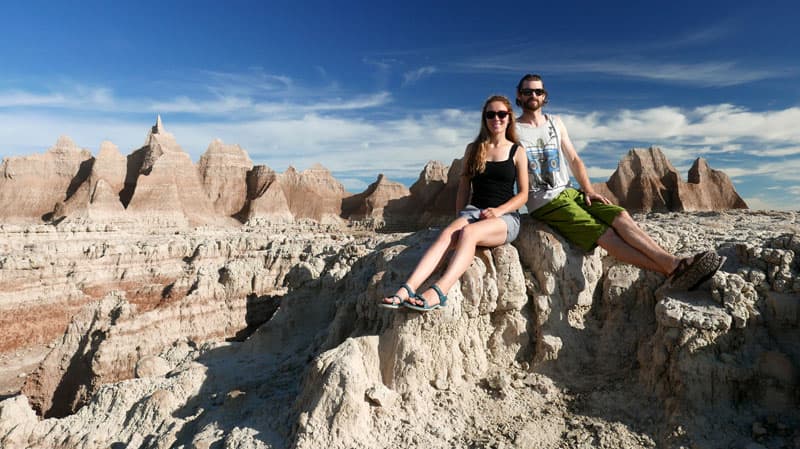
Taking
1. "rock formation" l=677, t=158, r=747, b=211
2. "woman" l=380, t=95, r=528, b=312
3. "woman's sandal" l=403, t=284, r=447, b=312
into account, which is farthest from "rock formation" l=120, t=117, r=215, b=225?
"woman's sandal" l=403, t=284, r=447, b=312

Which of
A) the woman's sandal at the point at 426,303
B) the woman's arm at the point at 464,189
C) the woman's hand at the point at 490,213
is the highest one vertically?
the woman's arm at the point at 464,189

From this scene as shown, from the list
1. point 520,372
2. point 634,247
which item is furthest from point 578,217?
point 520,372

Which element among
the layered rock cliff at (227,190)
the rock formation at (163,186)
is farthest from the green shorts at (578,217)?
the rock formation at (163,186)

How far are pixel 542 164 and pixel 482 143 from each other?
2.30ft

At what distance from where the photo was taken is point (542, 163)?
4.54 metres

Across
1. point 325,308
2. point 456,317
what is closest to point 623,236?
point 456,317

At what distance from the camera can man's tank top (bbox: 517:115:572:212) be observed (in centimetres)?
452

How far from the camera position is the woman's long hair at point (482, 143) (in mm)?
4277

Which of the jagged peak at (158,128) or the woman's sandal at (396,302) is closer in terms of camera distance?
the woman's sandal at (396,302)

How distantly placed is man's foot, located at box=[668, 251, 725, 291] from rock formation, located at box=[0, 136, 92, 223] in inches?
2118

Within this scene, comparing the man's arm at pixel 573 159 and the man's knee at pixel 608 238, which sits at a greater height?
the man's arm at pixel 573 159

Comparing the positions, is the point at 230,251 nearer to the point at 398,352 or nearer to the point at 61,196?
the point at 398,352

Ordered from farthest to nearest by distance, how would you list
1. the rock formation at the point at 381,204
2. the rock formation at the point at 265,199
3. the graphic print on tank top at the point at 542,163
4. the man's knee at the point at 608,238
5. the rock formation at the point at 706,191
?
the rock formation at the point at 381,204
the rock formation at the point at 265,199
the rock formation at the point at 706,191
the graphic print on tank top at the point at 542,163
the man's knee at the point at 608,238

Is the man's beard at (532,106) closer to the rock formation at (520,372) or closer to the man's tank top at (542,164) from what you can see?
the man's tank top at (542,164)
